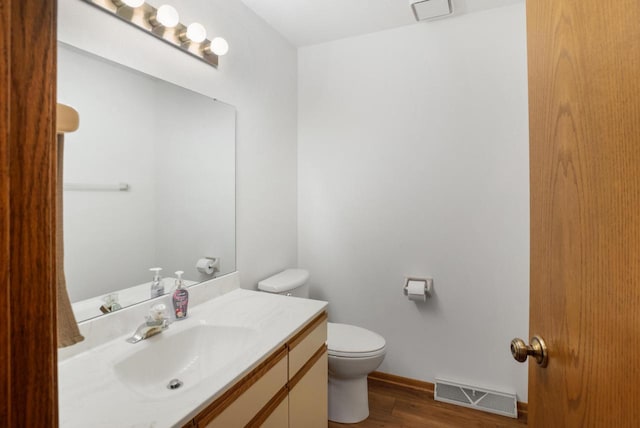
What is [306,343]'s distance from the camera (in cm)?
140

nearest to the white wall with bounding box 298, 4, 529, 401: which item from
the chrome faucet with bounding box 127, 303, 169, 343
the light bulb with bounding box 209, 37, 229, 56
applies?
the light bulb with bounding box 209, 37, 229, 56

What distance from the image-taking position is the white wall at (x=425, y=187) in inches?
77.7

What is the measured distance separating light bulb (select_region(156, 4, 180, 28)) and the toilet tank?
4.50 ft

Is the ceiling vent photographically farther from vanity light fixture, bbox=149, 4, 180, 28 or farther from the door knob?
the door knob

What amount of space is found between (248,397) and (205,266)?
0.76 metres

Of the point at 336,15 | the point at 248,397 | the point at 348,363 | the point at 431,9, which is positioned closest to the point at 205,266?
the point at 248,397

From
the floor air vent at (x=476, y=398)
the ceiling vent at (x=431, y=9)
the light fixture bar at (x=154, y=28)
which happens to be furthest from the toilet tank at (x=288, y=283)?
the ceiling vent at (x=431, y=9)

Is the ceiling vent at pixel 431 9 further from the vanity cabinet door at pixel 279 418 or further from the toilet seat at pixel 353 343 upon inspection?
the vanity cabinet door at pixel 279 418

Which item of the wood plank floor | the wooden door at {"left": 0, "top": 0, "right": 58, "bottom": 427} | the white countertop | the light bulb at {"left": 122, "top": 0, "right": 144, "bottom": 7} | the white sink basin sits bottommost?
the wood plank floor

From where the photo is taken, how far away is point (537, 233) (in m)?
0.74

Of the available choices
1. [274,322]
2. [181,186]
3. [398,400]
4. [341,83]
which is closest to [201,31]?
[181,186]

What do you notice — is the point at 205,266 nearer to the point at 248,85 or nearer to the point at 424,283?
the point at 248,85

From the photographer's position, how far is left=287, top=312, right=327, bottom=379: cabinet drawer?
4.24ft

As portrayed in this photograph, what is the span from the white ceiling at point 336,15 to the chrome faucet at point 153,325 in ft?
5.62
